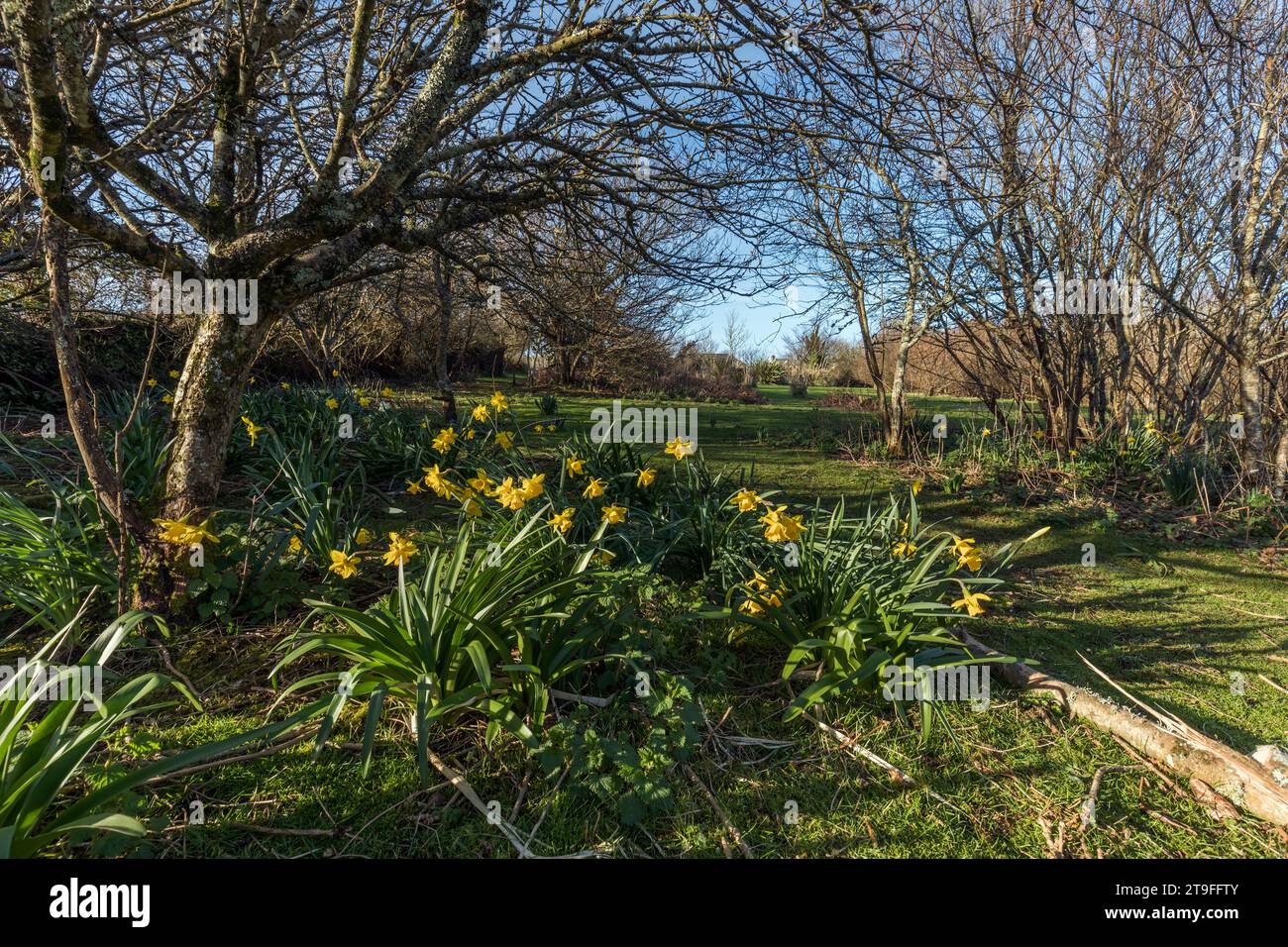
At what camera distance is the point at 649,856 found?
160cm

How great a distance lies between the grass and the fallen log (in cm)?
6

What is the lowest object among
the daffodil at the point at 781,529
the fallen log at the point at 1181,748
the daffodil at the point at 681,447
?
the fallen log at the point at 1181,748

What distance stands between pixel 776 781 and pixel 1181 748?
4.74 ft

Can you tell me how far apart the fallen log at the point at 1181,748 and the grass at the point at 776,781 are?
0.20 feet

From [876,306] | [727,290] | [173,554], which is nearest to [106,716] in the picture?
[173,554]

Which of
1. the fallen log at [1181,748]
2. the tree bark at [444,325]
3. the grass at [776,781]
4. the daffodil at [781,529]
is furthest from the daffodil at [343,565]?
the tree bark at [444,325]

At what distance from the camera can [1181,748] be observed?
2.00 metres

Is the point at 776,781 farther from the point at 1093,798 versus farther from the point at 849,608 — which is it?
the point at 1093,798

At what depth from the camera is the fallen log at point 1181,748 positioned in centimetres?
182

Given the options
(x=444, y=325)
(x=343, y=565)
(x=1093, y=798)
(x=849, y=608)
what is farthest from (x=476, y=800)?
(x=444, y=325)

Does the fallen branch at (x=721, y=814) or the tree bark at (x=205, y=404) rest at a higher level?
the tree bark at (x=205, y=404)

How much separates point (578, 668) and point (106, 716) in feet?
4.58

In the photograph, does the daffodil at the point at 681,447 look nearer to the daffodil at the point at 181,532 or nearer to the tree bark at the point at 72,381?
the daffodil at the point at 181,532
